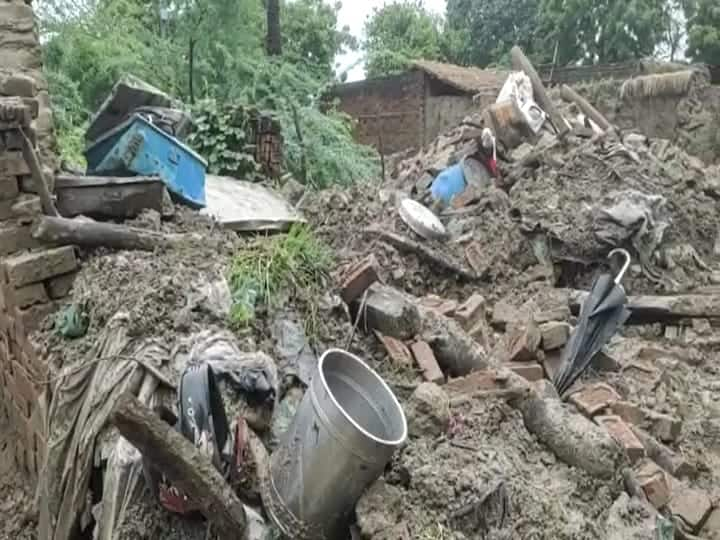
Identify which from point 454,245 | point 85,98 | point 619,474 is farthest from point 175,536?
point 85,98

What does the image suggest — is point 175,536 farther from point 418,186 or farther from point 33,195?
point 418,186

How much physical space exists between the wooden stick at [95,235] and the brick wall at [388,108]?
9.95 meters

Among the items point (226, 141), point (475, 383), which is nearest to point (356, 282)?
point (475, 383)

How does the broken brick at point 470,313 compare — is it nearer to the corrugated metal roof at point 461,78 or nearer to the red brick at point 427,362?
the red brick at point 427,362

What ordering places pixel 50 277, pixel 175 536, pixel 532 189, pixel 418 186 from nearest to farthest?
pixel 175 536 < pixel 50 277 < pixel 532 189 < pixel 418 186

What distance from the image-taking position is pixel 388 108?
1360cm

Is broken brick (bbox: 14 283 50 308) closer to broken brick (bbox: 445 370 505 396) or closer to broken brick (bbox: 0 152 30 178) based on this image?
broken brick (bbox: 0 152 30 178)

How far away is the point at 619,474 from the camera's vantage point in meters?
2.81

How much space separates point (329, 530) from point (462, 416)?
86 centimetres

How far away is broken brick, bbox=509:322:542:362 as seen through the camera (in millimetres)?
3932

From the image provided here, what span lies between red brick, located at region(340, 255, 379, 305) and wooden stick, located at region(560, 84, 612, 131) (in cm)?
475

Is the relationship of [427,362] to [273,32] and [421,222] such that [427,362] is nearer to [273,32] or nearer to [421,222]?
[421,222]

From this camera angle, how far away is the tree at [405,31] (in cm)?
2027

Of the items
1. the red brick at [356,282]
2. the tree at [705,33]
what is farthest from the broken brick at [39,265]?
the tree at [705,33]
